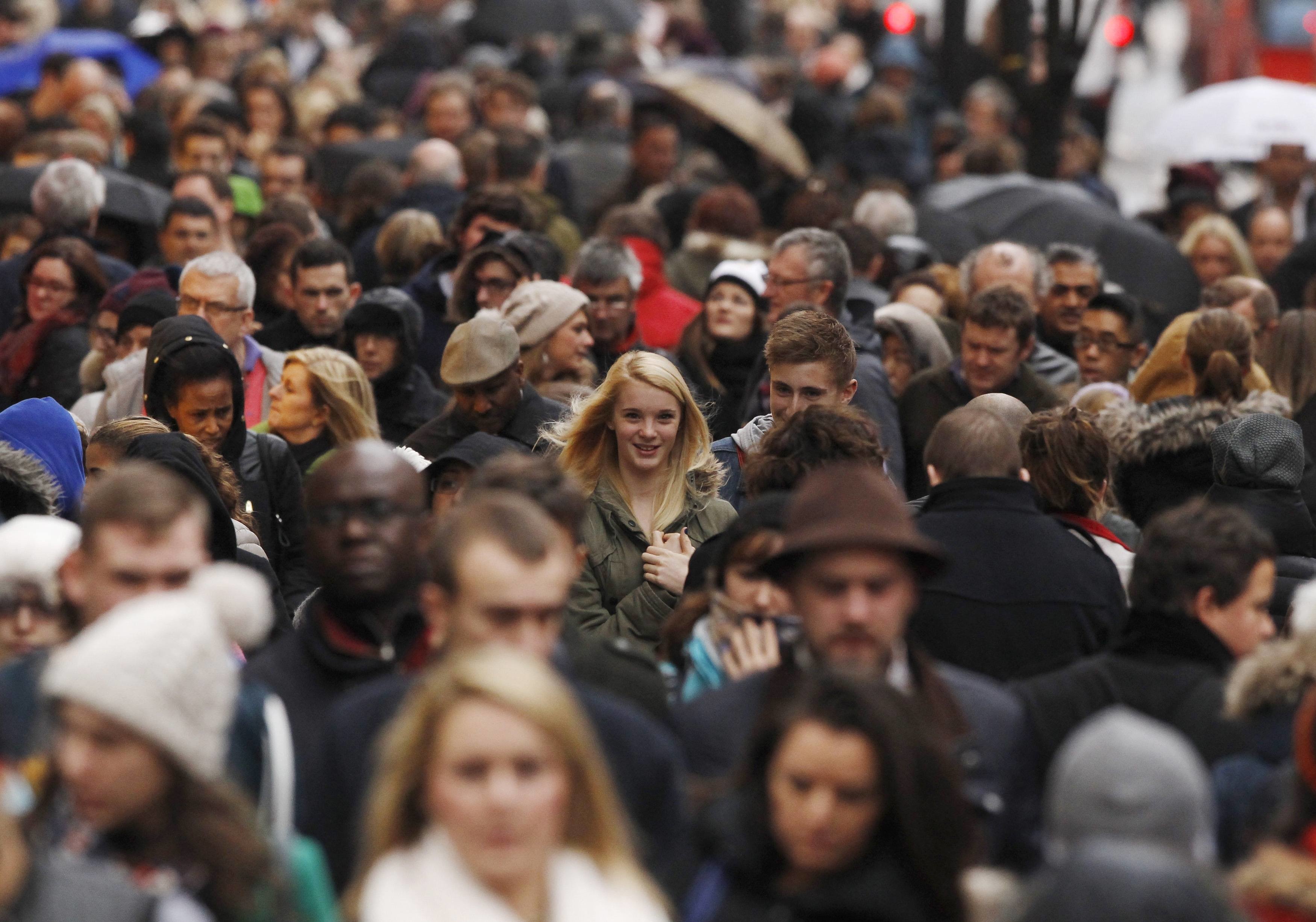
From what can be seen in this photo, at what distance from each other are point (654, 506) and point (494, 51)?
12.2 meters

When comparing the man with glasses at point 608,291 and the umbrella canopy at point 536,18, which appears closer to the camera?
the man with glasses at point 608,291

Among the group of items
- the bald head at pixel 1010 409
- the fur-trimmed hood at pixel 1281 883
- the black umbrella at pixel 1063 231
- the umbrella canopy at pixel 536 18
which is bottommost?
the black umbrella at pixel 1063 231

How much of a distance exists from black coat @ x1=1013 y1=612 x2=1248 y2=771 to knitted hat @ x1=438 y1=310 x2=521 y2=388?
321cm

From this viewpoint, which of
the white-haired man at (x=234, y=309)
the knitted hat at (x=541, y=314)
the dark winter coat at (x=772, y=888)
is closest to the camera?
the dark winter coat at (x=772, y=888)

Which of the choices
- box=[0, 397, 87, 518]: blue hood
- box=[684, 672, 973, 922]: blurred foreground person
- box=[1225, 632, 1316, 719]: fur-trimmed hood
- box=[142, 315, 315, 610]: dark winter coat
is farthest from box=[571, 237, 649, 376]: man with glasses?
box=[684, 672, 973, 922]: blurred foreground person

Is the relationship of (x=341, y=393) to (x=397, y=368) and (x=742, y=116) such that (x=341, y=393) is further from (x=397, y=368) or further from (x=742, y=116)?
(x=742, y=116)

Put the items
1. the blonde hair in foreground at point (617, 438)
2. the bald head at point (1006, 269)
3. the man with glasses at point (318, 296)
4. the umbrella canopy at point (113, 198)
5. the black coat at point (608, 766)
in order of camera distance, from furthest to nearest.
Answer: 1. the umbrella canopy at point (113, 198)
2. the bald head at point (1006, 269)
3. the man with glasses at point (318, 296)
4. the blonde hair in foreground at point (617, 438)
5. the black coat at point (608, 766)

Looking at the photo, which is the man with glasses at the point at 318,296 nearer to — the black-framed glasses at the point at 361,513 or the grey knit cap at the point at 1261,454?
the grey knit cap at the point at 1261,454

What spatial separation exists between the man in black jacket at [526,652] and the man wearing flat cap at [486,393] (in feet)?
11.0

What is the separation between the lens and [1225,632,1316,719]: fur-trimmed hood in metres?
4.70

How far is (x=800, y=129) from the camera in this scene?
16594 millimetres

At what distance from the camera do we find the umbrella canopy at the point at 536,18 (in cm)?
1912

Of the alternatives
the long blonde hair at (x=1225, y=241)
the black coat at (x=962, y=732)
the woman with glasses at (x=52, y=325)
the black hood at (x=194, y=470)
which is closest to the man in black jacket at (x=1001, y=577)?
the black coat at (x=962, y=732)

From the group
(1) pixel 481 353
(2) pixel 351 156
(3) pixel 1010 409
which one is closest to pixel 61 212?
(1) pixel 481 353
